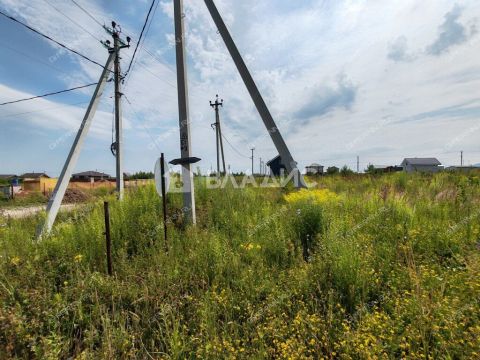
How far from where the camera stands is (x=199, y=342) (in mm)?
2186

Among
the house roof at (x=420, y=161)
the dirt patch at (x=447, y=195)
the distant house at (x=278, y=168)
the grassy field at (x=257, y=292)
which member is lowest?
the grassy field at (x=257, y=292)

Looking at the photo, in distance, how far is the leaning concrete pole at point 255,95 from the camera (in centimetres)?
630

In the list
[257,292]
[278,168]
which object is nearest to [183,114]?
[257,292]

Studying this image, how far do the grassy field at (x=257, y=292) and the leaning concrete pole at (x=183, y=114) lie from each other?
73 centimetres

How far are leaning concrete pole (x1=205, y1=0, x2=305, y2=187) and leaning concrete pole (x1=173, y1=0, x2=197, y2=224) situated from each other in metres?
1.09

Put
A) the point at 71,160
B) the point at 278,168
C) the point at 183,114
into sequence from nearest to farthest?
the point at 183,114 → the point at 71,160 → the point at 278,168

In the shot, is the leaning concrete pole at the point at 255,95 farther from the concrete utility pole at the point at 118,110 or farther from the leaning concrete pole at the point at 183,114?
the concrete utility pole at the point at 118,110

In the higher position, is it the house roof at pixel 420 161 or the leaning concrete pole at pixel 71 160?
the house roof at pixel 420 161

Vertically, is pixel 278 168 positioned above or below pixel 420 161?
below

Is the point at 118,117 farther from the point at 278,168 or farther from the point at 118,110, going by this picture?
the point at 278,168

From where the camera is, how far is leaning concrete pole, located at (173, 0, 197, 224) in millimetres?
5305

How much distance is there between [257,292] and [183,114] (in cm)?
404

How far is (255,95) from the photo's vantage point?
6352 mm

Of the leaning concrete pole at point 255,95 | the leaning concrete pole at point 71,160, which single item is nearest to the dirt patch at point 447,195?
the leaning concrete pole at point 255,95
